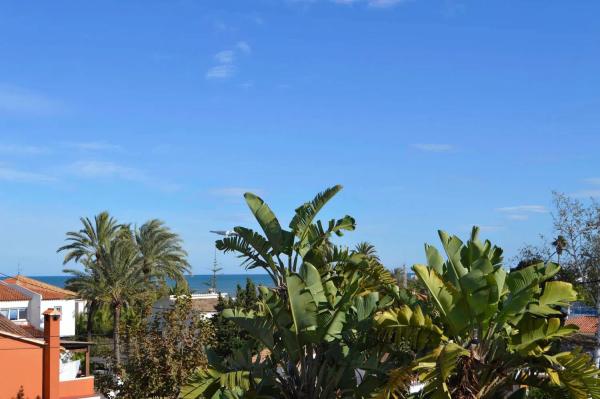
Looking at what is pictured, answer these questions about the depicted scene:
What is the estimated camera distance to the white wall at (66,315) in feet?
190

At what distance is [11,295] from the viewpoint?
56.8 metres

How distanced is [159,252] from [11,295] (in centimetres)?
1327

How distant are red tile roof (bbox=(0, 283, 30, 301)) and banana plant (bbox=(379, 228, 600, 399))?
50765 millimetres

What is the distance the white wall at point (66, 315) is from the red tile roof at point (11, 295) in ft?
5.49

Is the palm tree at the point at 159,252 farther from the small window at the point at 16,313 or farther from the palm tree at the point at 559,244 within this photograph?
the palm tree at the point at 559,244

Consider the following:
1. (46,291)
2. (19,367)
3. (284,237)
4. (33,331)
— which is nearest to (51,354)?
(19,367)

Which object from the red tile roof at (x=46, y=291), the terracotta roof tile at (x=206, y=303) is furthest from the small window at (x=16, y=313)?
the terracotta roof tile at (x=206, y=303)

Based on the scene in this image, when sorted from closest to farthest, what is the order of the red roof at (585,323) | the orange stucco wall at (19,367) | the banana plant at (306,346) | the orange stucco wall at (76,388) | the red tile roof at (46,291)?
the banana plant at (306,346) → the orange stucco wall at (19,367) → the orange stucco wall at (76,388) → the red roof at (585,323) → the red tile roof at (46,291)

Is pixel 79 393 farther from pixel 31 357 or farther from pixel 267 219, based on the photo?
pixel 267 219

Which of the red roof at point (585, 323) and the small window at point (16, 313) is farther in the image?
the small window at point (16, 313)

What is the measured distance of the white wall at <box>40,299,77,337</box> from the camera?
57.9 m

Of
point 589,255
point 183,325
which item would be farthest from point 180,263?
point 183,325

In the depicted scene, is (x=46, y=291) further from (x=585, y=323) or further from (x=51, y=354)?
(x=585, y=323)

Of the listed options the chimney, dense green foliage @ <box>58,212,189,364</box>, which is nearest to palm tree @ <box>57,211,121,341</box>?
dense green foliage @ <box>58,212,189,364</box>
